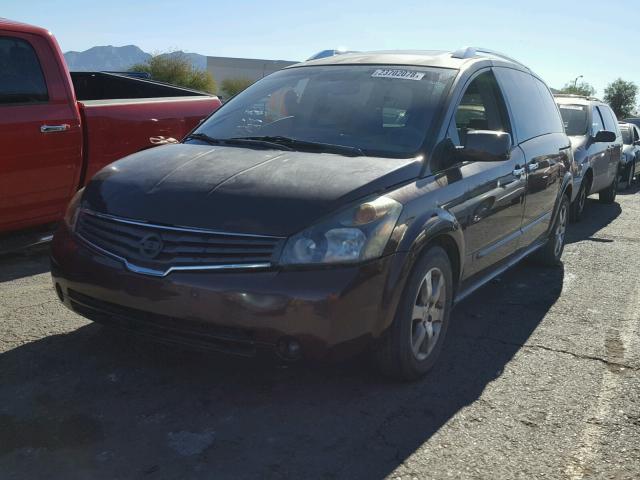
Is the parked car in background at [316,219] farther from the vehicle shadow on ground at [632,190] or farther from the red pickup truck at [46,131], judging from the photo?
the vehicle shadow on ground at [632,190]

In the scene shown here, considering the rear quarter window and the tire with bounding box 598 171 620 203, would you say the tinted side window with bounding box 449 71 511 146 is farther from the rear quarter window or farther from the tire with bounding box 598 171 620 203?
the tire with bounding box 598 171 620 203

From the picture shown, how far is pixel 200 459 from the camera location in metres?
2.94

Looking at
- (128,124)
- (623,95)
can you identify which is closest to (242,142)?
(128,124)

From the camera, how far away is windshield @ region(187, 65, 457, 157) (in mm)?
4152

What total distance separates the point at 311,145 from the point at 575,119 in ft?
25.7

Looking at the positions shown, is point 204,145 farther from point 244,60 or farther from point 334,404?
point 244,60

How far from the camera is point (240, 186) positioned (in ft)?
11.5

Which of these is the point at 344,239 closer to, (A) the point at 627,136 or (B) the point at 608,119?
(B) the point at 608,119

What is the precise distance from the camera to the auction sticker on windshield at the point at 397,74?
448 centimetres

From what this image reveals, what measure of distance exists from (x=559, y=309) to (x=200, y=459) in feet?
11.3

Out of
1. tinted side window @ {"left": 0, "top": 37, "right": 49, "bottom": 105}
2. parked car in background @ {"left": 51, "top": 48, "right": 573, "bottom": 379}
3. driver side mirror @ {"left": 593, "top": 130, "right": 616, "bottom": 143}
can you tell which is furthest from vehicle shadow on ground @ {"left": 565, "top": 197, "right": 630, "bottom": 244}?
tinted side window @ {"left": 0, "top": 37, "right": 49, "bottom": 105}

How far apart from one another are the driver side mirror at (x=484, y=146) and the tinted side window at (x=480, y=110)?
Answer: 15 cm

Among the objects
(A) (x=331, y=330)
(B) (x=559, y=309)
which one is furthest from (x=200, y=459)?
(B) (x=559, y=309)

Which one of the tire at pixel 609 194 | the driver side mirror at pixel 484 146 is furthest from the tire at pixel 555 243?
the tire at pixel 609 194
